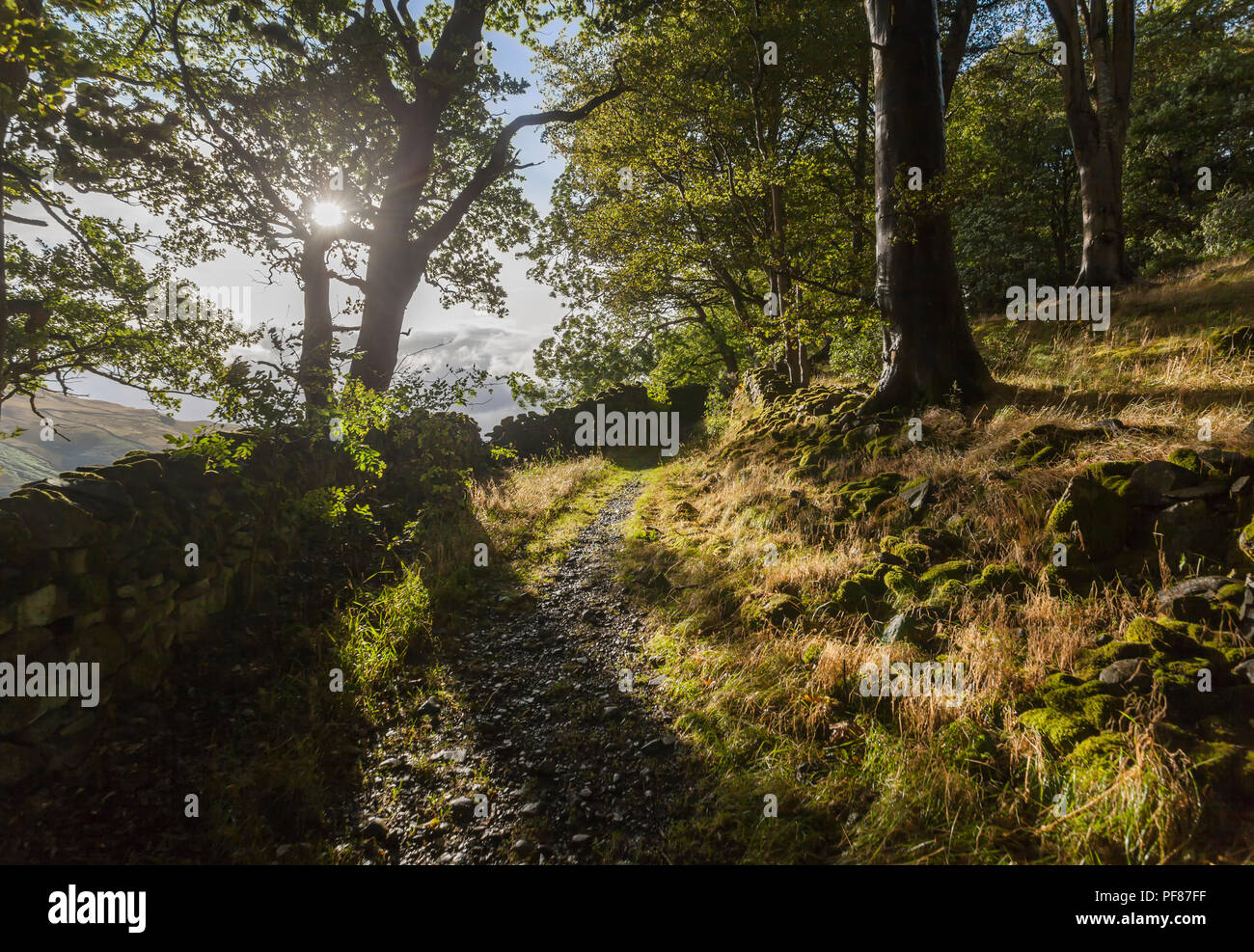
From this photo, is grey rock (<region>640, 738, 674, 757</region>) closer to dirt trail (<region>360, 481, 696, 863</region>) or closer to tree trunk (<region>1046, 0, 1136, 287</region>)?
dirt trail (<region>360, 481, 696, 863</region>)

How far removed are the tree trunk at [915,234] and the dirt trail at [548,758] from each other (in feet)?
18.9

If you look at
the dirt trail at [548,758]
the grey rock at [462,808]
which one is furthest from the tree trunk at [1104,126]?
the grey rock at [462,808]

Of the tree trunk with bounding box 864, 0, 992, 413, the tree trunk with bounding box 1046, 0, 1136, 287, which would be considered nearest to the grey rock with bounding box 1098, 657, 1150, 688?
the tree trunk with bounding box 864, 0, 992, 413

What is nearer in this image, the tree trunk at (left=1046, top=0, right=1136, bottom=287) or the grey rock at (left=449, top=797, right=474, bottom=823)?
the grey rock at (left=449, top=797, right=474, bottom=823)

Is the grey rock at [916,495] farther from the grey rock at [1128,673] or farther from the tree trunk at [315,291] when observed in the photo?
the tree trunk at [315,291]

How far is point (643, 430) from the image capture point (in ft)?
80.7

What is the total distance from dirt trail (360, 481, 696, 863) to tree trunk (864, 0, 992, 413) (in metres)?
5.76

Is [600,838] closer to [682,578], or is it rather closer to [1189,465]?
[682,578]

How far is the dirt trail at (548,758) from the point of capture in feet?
10.1

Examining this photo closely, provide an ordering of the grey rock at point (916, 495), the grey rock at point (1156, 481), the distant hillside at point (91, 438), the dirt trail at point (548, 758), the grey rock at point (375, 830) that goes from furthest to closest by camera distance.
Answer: the distant hillside at point (91, 438) < the grey rock at point (916, 495) < the grey rock at point (1156, 481) < the grey rock at point (375, 830) < the dirt trail at point (548, 758)

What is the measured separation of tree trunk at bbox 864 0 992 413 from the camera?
288 inches

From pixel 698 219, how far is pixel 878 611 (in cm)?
1360

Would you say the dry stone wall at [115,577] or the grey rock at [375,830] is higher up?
the dry stone wall at [115,577]
